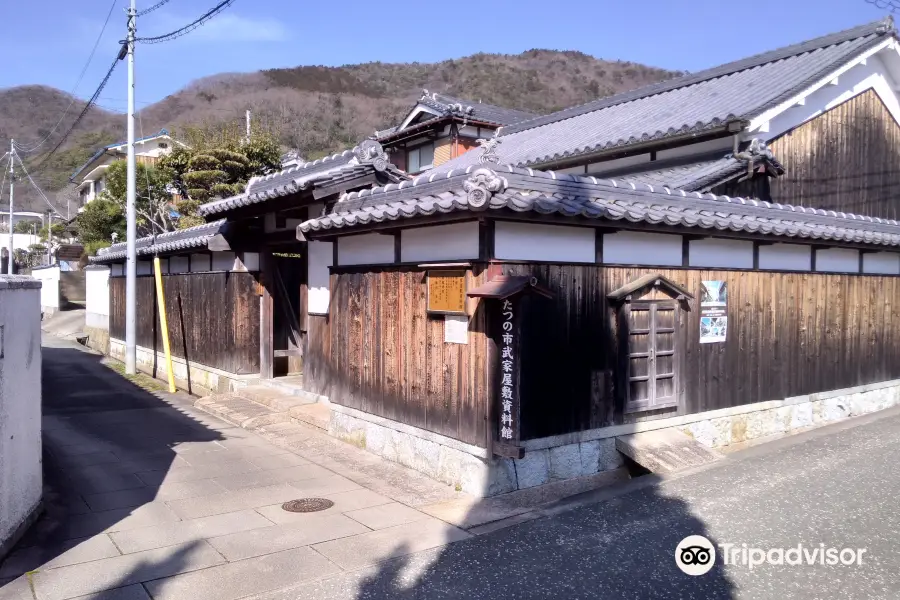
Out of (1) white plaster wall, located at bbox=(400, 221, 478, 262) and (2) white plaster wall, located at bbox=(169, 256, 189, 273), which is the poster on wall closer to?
(1) white plaster wall, located at bbox=(400, 221, 478, 262)

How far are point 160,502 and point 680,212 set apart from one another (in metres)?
7.28

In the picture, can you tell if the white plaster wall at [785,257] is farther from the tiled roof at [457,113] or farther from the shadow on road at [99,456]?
the tiled roof at [457,113]

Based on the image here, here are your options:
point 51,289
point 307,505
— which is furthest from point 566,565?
point 51,289

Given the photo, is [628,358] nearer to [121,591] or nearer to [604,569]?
[604,569]

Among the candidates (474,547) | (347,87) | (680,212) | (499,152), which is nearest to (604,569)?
(474,547)

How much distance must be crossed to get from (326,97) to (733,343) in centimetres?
8980

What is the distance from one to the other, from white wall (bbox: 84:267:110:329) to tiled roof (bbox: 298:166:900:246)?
18.1 m

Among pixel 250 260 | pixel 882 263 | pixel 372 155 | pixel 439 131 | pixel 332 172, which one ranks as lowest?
pixel 882 263

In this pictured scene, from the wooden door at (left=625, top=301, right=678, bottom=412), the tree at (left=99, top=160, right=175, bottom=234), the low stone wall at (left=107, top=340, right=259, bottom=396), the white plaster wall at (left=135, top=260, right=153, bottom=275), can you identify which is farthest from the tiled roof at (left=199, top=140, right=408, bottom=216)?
the tree at (left=99, top=160, right=175, bottom=234)

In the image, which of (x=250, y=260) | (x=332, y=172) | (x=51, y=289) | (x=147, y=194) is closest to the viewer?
(x=332, y=172)

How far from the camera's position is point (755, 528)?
21.5 ft

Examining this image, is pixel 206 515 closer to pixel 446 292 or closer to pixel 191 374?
pixel 446 292

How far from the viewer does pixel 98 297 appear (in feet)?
83.6

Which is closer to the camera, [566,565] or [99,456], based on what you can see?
[566,565]
